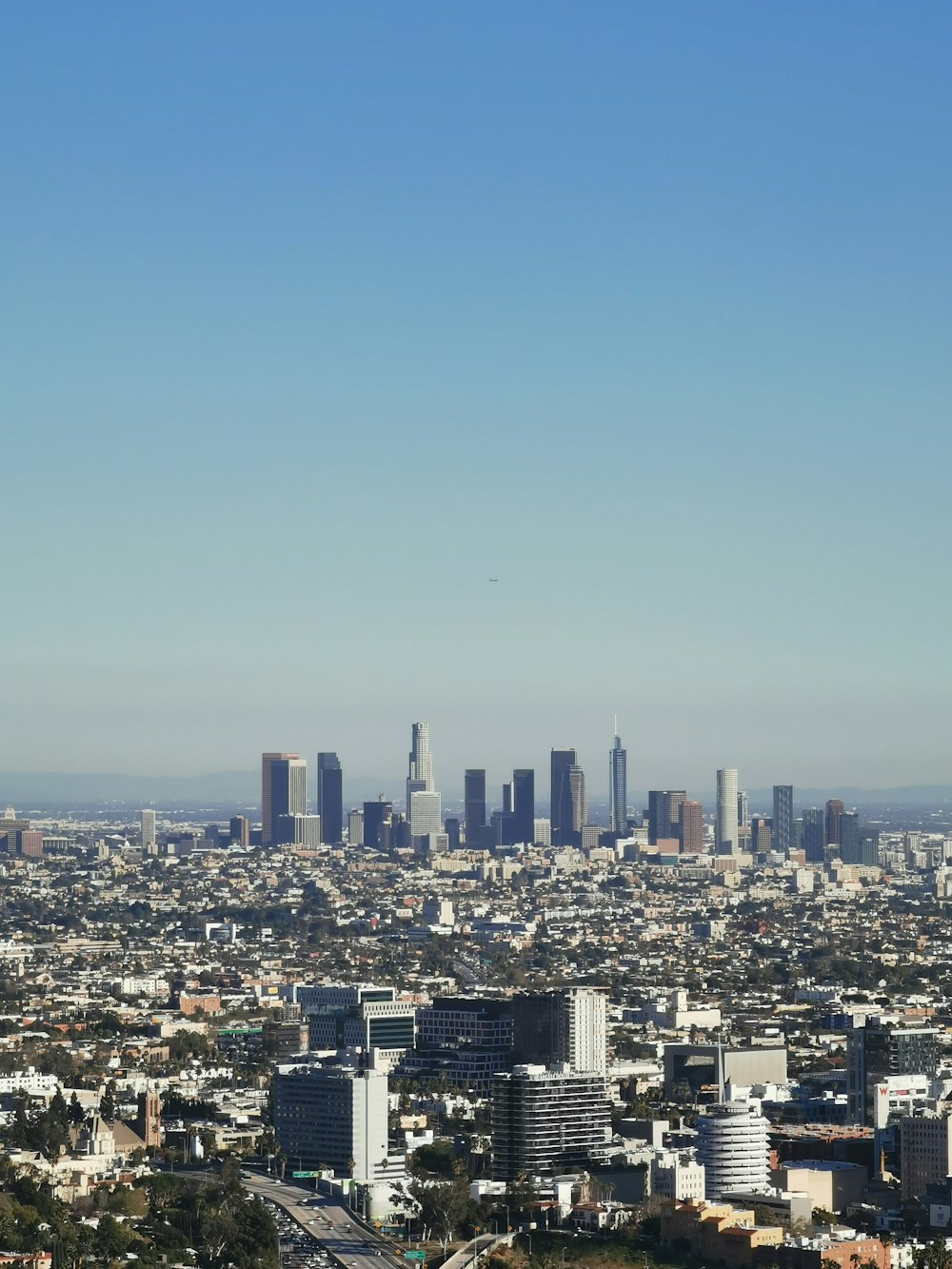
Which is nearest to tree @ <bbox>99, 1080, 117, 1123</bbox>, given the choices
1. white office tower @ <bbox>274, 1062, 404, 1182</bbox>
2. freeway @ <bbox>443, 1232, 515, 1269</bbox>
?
white office tower @ <bbox>274, 1062, 404, 1182</bbox>

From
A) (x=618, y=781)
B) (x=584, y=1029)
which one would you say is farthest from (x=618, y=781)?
(x=584, y=1029)

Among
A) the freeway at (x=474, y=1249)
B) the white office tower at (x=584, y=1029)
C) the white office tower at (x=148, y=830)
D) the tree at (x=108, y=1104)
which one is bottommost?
the freeway at (x=474, y=1249)

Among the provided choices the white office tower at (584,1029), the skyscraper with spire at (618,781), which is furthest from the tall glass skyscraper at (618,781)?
the white office tower at (584,1029)

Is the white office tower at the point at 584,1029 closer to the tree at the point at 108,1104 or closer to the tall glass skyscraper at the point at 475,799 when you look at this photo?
the tree at the point at 108,1104

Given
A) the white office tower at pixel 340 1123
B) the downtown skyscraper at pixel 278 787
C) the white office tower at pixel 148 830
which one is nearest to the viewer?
the white office tower at pixel 340 1123

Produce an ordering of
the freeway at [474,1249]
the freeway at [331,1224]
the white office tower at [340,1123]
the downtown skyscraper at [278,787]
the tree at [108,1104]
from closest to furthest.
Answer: the freeway at [474,1249], the freeway at [331,1224], the white office tower at [340,1123], the tree at [108,1104], the downtown skyscraper at [278,787]

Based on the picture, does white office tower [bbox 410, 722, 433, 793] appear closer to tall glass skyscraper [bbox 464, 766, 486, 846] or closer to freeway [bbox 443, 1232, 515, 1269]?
tall glass skyscraper [bbox 464, 766, 486, 846]

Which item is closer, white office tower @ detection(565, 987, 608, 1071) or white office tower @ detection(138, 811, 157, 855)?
white office tower @ detection(565, 987, 608, 1071)
